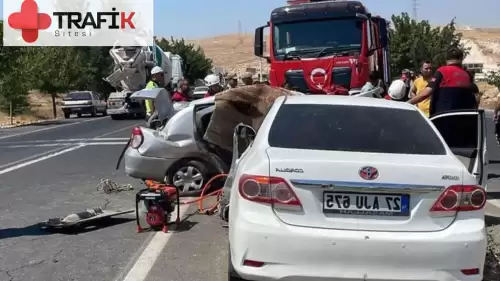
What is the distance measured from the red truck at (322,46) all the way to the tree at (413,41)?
33008mm

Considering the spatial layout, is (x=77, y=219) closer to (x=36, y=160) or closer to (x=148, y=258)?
(x=148, y=258)

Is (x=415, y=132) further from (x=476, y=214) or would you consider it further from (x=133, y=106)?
(x=133, y=106)

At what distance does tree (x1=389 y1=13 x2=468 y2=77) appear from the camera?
152 feet

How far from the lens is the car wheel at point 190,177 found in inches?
374

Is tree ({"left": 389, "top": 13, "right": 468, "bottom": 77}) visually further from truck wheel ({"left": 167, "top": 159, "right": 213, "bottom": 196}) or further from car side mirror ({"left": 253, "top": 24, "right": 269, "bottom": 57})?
truck wheel ({"left": 167, "top": 159, "right": 213, "bottom": 196})

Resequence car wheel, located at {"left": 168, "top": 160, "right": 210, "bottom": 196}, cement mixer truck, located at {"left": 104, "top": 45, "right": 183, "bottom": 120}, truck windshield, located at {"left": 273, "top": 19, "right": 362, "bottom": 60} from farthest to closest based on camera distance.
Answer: cement mixer truck, located at {"left": 104, "top": 45, "right": 183, "bottom": 120}
truck windshield, located at {"left": 273, "top": 19, "right": 362, "bottom": 60}
car wheel, located at {"left": 168, "top": 160, "right": 210, "bottom": 196}

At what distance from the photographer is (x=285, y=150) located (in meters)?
4.64

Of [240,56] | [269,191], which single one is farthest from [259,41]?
[240,56]

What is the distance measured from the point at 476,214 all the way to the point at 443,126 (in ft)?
10.3

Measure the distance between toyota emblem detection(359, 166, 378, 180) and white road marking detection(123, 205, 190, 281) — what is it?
2.24 m

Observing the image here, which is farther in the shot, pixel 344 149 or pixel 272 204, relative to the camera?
pixel 344 149

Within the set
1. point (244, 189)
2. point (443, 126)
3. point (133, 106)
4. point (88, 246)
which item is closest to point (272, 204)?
point (244, 189)

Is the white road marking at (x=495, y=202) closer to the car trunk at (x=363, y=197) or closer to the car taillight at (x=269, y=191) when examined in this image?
the car trunk at (x=363, y=197)

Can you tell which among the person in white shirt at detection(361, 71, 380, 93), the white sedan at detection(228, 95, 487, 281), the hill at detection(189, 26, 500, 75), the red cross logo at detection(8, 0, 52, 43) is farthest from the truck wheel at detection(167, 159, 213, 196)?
the hill at detection(189, 26, 500, 75)
